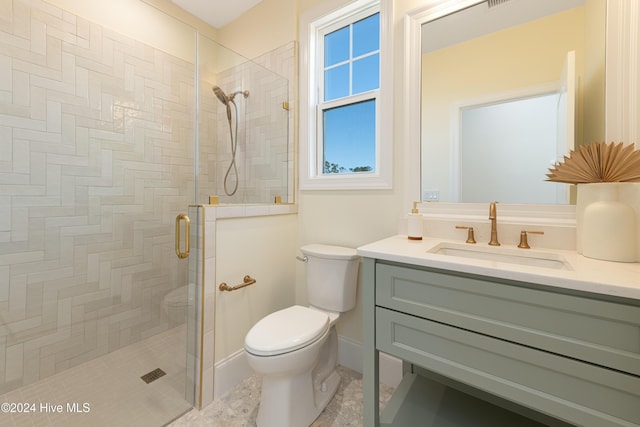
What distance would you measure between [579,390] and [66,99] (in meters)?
2.64

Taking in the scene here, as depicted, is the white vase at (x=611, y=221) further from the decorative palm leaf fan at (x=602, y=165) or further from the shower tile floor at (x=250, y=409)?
the shower tile floor at (x=250, y=409)

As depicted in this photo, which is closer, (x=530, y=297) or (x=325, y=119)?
(x=530, y=297)

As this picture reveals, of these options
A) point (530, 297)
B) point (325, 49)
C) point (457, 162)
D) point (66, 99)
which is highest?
point (325, 49)

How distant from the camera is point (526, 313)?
2.53 feet

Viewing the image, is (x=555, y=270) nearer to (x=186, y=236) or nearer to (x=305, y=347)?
(x=305, y=347)

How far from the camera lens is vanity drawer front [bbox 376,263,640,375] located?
2.18ft

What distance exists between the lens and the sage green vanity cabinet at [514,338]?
0.67m

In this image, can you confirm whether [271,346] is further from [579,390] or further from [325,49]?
[325,49]

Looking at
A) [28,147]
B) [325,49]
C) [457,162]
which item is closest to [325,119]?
[325,49]

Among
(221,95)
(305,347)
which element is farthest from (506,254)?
(221,95)

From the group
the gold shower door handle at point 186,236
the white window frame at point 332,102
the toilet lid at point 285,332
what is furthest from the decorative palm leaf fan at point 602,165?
the gold shower door handle at point 186,236

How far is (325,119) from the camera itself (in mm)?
1986

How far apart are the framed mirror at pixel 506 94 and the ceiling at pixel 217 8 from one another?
167cm

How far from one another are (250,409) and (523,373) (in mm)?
1297
